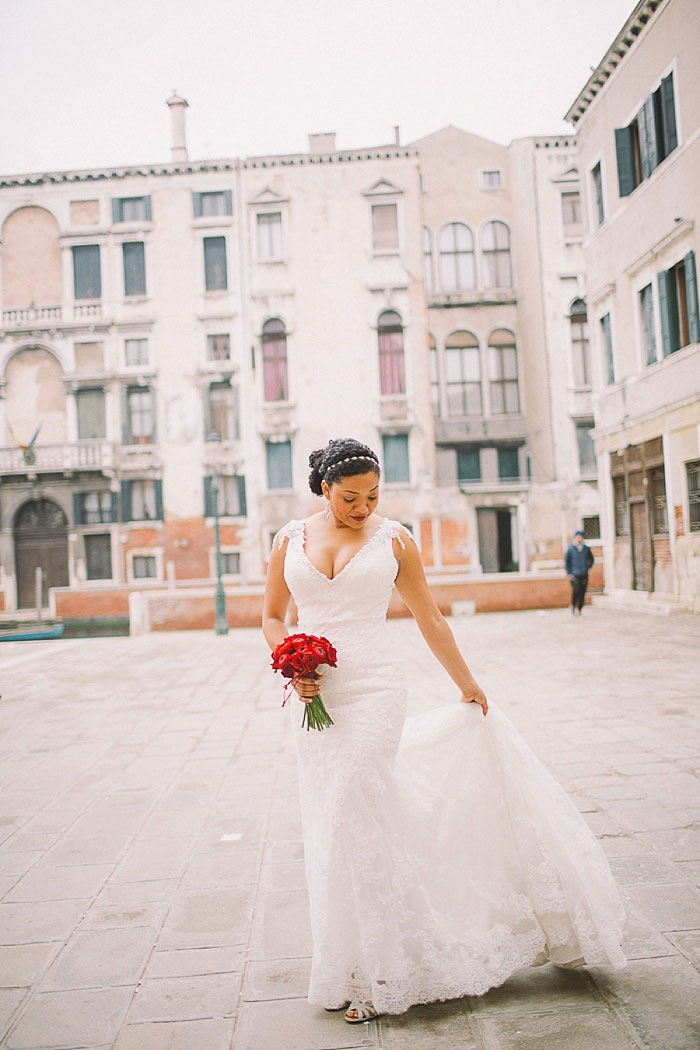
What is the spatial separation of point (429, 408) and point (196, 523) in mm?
8854

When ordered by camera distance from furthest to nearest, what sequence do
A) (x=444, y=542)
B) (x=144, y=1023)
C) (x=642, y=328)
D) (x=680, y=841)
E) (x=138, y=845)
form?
(x=444, y=542), (x=642, y=328), (x=138, y=845), (x=680, y=841), (x=144, y=1023)

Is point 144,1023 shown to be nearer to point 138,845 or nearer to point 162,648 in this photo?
point 138,845

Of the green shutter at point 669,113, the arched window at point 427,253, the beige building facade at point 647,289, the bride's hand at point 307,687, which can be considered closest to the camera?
the bride's hand at point 307,687

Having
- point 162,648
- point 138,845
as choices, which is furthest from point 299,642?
point 162,648

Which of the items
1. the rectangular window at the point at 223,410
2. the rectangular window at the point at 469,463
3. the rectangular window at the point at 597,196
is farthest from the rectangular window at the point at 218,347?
the rectangular window at the point at 597,196

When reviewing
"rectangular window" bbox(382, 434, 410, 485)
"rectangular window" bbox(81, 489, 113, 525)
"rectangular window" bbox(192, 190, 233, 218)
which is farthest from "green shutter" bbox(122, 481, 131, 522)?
"rectangular window" bbox(192, 190, 233, 218)

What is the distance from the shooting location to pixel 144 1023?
2678 millimetres

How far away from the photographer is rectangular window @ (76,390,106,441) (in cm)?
3036

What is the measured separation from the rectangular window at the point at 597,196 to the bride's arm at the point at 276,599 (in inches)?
737

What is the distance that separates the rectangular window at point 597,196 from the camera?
63.8ft

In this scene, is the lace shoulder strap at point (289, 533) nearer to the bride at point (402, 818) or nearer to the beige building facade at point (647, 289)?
the bride at point (402, 818)

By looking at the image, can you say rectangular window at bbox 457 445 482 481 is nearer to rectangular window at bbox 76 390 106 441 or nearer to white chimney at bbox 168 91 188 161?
rectangular window at bbox 76 390 106 441

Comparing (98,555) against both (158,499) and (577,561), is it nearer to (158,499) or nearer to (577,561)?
(158,499)

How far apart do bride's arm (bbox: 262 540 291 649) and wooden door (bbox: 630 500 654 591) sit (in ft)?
50.7
